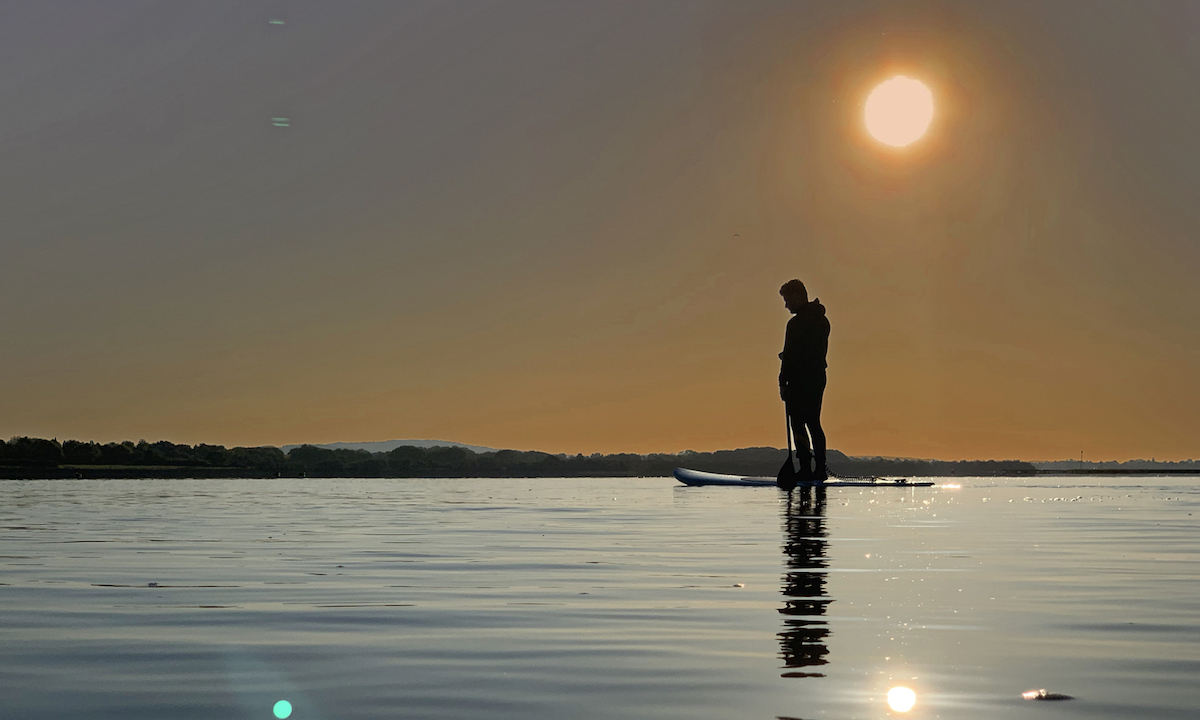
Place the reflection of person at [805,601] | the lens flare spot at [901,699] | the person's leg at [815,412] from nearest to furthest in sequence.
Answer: the lens flare spot at [901,699]
the reflection of person at [805,601]
the person's leg at [815,412]

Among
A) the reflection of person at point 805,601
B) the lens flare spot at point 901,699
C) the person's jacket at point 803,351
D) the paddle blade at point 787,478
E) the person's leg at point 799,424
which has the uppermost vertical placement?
the person's jacket at point 803,351

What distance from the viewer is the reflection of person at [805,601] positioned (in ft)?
33.2

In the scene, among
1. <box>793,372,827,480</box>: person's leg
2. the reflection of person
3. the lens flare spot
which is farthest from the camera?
<box>793,372,827,480</box>: person's leg

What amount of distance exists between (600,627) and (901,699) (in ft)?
14.4

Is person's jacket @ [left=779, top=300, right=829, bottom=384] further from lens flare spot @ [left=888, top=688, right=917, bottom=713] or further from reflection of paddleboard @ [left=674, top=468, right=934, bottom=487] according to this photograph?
lens flare spot @ [left=888, top=688, right=917, bottom=713]

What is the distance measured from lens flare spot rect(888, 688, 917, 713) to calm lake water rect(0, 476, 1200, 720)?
85 millimetres

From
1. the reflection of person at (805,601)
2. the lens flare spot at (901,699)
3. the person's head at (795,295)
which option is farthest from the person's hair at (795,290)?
the lens flare spot at (901,699)

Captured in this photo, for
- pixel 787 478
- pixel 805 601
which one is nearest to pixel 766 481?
pixel 787 478

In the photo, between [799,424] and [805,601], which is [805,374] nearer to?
[799,424]

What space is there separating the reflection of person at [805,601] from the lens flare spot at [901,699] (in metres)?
0.73

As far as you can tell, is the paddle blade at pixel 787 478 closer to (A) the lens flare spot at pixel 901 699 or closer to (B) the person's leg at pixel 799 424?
(B) the person's leg at pixel 799 424

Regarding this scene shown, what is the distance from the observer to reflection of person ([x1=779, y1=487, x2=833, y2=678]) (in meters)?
10.1

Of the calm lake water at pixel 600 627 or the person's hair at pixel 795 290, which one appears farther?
the person's hair at pixel 795 290

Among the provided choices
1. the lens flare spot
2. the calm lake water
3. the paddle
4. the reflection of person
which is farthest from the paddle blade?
the lens flare spot
